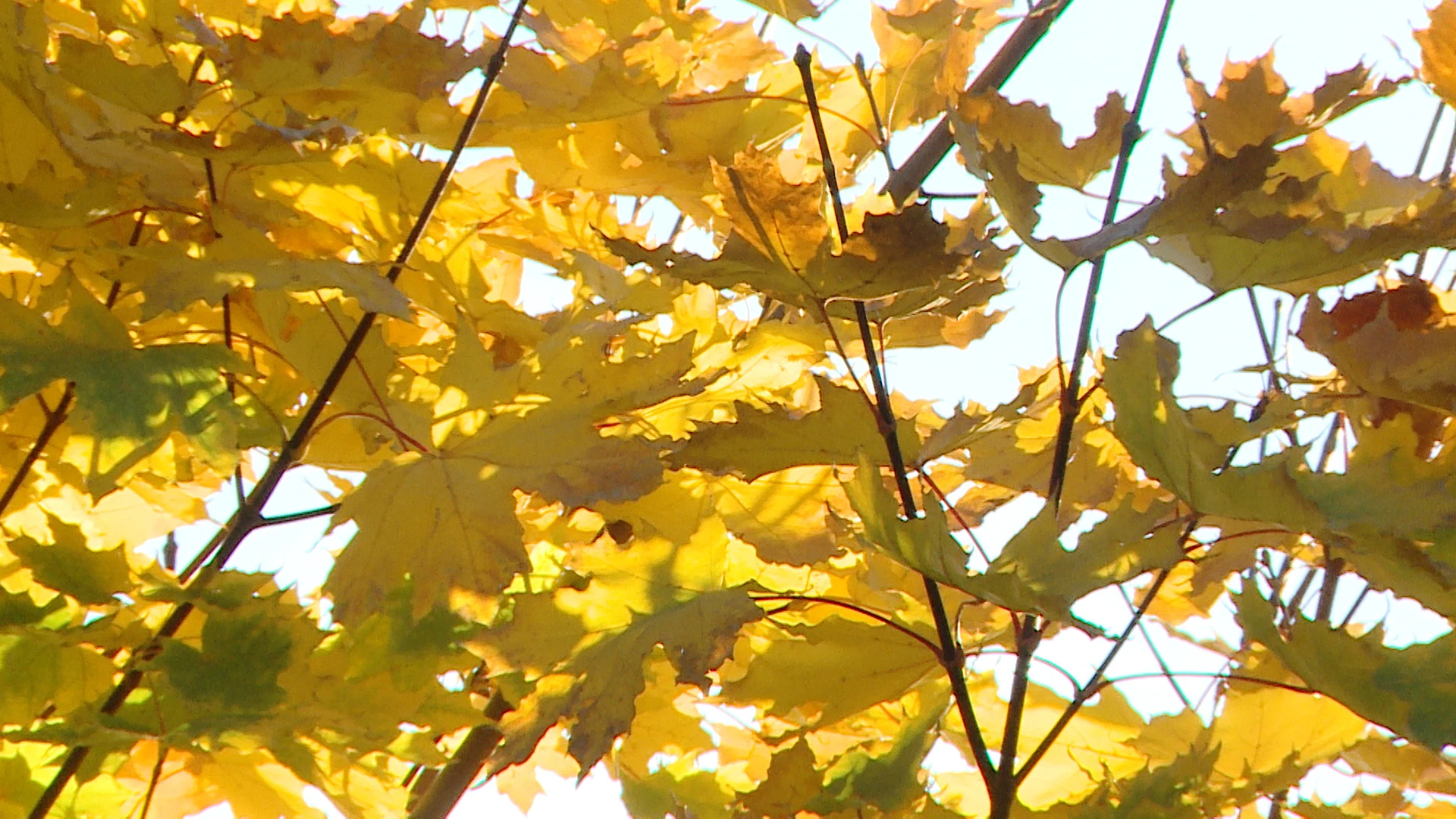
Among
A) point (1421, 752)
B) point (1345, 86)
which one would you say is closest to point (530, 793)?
point (1421, 752)

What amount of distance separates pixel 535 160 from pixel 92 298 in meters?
0.26

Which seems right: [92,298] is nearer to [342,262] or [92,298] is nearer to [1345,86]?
[342,262]

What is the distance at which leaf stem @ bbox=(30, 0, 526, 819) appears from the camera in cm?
58

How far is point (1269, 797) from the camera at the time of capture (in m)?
0.67

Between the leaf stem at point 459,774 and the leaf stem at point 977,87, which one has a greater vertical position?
the leaf stem at point 977,87

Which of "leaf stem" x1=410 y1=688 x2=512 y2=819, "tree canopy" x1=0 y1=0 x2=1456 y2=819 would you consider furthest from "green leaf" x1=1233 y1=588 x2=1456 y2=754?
"leaf stem" x1=410 y1=688 x2=512 y2=819

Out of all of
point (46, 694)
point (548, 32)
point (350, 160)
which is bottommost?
point (46, 694)

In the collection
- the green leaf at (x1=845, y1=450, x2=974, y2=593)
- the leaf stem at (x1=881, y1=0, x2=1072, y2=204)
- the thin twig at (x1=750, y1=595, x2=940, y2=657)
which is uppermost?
the leaf stem at (x1=881, y1=0, x2=1072, y2=204)

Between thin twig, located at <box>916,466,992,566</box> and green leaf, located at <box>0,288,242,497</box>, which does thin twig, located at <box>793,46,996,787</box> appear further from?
green leaf, located at <box>0,288,242,497</box>

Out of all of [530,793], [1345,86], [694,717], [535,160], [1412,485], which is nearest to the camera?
[1412,485]

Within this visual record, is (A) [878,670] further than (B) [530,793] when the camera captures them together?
No

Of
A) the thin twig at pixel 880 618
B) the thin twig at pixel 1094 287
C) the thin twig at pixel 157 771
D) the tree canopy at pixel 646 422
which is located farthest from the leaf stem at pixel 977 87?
the thin twig at pixel 157 771

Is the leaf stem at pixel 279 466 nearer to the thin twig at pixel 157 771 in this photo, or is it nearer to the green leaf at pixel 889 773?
the thin twig at pixel 157 771

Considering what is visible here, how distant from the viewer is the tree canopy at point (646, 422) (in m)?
0.50
